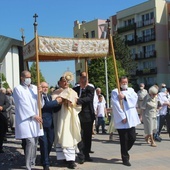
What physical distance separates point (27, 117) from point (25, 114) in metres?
0.07

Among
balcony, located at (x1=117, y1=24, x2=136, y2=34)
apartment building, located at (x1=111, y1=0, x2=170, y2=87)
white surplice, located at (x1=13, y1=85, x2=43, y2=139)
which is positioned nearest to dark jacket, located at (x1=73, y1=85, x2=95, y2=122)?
white surplice, located at (x1=13, y1=85, x2=43, y2=139)

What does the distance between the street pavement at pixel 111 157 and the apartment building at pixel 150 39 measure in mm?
46623

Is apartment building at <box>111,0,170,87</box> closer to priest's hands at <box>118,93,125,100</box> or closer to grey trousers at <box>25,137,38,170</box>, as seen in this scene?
priest's hands at <box>118,93,125,100</box>

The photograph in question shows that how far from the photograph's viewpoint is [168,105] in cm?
1273

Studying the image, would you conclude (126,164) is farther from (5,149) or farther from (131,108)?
(5,149)

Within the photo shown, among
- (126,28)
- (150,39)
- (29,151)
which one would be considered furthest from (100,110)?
(126,28)

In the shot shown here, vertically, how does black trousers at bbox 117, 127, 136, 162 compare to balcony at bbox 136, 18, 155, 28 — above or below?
below

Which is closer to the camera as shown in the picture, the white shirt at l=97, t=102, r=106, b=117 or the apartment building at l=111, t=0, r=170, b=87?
the white shirt at l=97, t=102, r=106, b=117

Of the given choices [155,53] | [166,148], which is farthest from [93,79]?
[166,148]

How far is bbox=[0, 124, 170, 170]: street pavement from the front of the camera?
798 centimetres

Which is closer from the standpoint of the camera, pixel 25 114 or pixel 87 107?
pixel 25 114

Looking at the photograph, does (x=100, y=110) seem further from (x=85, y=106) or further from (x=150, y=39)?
(x=150, y=39)

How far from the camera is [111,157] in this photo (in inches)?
358

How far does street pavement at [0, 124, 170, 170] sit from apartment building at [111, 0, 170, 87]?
1836 inches
